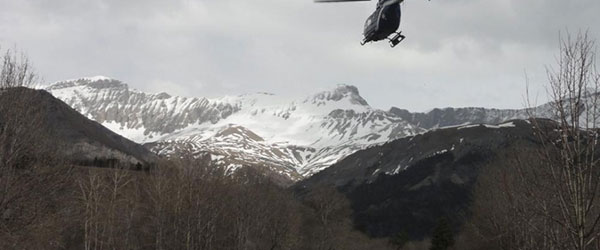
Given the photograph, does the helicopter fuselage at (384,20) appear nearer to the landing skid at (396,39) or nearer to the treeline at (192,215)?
the landing skid at (396,39)

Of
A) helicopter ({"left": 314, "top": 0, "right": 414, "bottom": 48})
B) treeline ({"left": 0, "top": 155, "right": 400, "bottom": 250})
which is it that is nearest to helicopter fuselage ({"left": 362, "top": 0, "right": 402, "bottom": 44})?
helicopter ({"left": 314, "top": 0, "right": 414, "bottom": 48})

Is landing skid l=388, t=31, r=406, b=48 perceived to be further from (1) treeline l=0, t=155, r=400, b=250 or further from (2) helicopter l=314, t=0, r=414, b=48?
(1) treeline l=0, t=155, r=400, b=250

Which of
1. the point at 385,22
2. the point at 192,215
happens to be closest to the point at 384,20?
the point at 385,22

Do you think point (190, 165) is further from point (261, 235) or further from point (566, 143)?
point (566, 143)

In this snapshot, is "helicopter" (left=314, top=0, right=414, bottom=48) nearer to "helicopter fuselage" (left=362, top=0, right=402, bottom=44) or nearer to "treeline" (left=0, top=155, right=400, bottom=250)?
"helicopter fuselage" (left=362, top=0, right=402, bottom=44)

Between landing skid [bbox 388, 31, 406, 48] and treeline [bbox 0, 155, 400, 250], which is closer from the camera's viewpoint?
landing skid [bbox 388, 31, 406, 48]

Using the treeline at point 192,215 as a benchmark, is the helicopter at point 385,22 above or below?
above

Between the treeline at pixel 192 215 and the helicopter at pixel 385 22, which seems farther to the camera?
the treeline at pixel 192 215

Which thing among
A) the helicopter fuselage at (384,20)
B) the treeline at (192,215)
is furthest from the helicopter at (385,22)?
the treeline at (192,215)

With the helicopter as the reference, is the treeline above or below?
below
